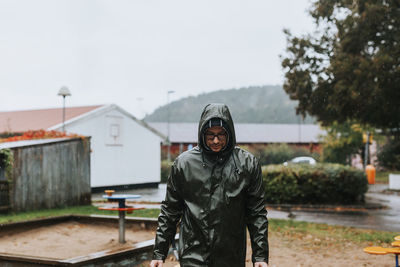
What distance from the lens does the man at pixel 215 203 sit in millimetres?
3299

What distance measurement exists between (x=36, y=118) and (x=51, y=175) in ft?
55.2

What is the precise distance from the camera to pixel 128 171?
29.9 metres

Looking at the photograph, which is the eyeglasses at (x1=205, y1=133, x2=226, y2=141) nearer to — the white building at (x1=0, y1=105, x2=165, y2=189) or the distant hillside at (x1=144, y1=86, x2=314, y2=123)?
the white building at (x1=0, y1=105, x2=165, y2=189)

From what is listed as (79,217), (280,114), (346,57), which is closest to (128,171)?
(346,57)

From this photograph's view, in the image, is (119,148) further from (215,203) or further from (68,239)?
(215,203)

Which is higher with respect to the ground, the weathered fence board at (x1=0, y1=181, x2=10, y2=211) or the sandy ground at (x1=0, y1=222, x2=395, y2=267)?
the weathered fence board at (x1=0, y1=181, x2=10, y2=211)

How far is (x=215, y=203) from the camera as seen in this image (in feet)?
10.9

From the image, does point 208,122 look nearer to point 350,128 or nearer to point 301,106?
point 301,106

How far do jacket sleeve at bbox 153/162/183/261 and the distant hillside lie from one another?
370 ft

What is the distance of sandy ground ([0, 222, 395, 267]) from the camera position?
8.01 metres

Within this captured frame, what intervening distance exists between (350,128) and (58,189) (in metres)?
30.8

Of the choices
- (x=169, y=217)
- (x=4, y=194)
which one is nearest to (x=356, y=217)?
(x=4, y=194)

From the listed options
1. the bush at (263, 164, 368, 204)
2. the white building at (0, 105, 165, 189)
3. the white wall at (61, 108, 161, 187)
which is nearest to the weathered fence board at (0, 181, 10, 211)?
the bush at (263, 164, 368, 204)

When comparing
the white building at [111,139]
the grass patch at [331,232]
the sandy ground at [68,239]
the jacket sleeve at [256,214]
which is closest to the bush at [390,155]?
the white building at [111,139]
